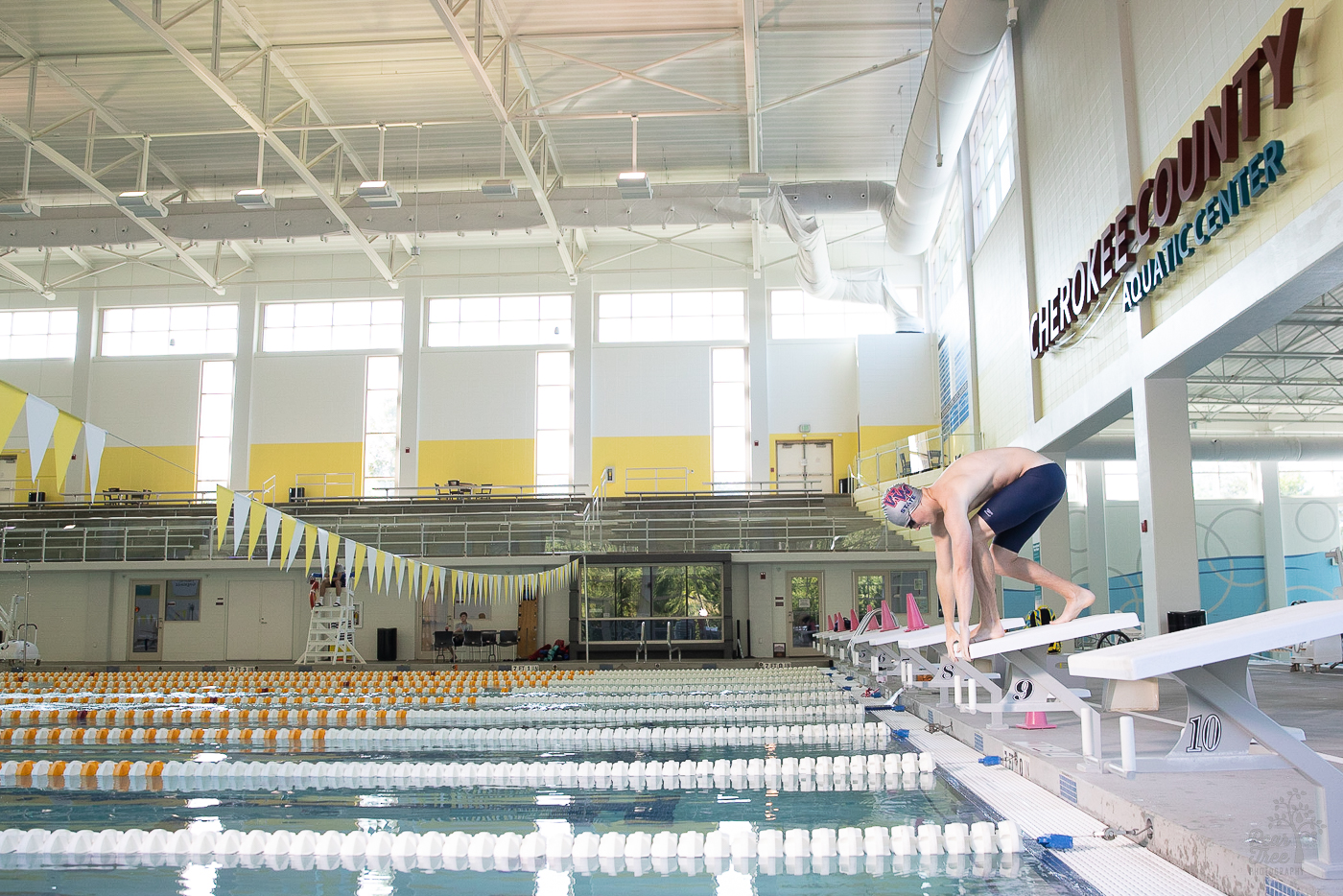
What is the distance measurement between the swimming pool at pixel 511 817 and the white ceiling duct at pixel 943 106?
1000cm

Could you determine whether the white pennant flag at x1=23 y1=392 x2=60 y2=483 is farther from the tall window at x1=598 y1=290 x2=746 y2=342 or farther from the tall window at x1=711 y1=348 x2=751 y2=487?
the tall window at x1=598 y1=290 x2=746 y2=342

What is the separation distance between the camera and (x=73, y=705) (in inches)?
414

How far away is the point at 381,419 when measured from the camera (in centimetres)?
2577

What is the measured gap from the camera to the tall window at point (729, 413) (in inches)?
979

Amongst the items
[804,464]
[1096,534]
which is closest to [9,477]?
[804,464]

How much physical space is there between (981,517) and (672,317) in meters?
20.9

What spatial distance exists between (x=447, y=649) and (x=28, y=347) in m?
17.1

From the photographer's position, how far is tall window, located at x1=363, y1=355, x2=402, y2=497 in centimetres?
2556

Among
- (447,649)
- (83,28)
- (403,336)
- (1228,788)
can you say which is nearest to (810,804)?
(1228,788)

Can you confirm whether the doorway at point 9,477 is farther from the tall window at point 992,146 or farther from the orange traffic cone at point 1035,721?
the orange traffic cone at point 1035,721

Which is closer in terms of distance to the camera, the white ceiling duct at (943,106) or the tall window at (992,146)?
the white ceiling duct at (943,106)

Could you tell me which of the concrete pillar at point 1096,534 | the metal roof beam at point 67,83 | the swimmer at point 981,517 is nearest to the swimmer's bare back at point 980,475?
the swimmer at point 981,517

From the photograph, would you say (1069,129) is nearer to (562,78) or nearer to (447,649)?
(562,78)

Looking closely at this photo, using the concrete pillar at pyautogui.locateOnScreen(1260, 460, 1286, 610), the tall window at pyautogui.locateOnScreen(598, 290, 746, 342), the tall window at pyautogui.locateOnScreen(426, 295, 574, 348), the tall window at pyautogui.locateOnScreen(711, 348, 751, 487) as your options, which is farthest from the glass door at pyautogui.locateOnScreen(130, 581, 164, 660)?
the concrete pillar at pyautogui.locateOnScreen(1260, 460, 1286, 610)
